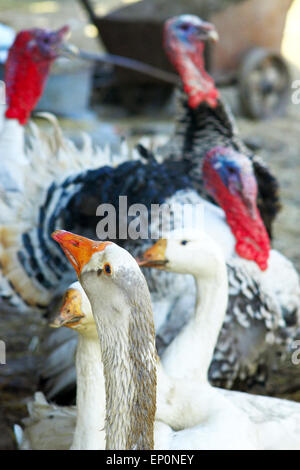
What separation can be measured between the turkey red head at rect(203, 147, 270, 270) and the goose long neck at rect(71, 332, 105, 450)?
0.89m

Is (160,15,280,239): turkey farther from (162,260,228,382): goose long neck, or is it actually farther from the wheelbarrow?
the wheelbarrow

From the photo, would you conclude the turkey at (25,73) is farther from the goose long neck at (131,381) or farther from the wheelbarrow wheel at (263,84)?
the wheelbarrow wheel at (263,84)

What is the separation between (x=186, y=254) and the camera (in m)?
2.46

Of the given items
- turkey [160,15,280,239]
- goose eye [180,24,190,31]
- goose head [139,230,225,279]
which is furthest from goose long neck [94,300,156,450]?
goose eye [180,24,190,31]

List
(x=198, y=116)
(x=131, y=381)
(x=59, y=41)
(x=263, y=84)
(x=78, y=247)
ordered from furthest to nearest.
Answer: (x=263, y=84) < (x=198, y=116) < (x=59, y=41) < (x=78, y=247) < (x=131, y=381)

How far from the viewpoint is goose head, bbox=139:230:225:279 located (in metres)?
2.46

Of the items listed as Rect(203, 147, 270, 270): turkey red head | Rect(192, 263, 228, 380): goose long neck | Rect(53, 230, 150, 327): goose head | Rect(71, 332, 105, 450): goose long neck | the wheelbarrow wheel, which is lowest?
Rect(71, 332, 105, 450): goose long neck

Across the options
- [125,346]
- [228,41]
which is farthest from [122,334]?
[228,41]

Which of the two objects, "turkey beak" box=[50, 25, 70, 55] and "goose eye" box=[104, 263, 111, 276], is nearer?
"goose eye" box=[104, 263, 111, 276]

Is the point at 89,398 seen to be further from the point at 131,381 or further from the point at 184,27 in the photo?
the point at 184,27

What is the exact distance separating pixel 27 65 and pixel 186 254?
1.84m

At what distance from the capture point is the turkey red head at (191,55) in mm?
4027

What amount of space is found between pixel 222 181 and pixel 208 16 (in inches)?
147

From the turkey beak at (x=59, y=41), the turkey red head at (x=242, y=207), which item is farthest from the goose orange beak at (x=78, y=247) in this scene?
the turkey beak at (x=59, y=41)
